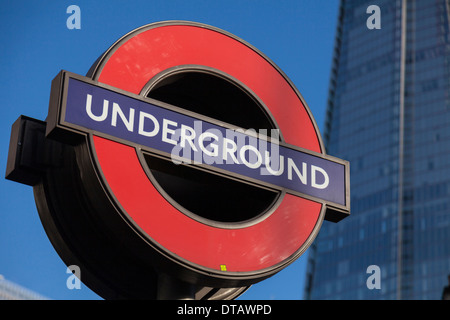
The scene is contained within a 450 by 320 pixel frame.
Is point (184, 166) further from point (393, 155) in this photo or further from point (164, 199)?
point (393, 155)

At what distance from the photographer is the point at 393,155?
11456 cm

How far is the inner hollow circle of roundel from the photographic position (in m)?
5.46

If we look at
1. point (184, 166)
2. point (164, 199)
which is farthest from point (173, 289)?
point (184, 166)

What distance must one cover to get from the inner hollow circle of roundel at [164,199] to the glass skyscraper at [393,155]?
9689 centimetres

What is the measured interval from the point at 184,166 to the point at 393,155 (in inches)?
4378

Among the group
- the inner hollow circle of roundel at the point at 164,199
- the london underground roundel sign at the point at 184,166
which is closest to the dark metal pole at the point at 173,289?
the london underground roundel sign at the point at 184,166

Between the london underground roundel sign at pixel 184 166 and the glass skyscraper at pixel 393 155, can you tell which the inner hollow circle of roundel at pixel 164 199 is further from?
the glass skyscraper at pixel 393 155

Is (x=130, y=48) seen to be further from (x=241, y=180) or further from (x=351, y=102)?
(x=351, y=102)

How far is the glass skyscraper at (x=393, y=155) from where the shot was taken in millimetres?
106562

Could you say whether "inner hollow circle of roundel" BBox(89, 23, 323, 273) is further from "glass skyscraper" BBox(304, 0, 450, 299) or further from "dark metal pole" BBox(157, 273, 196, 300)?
"glass skyscraper" BBox(304, 0, 450, 299)

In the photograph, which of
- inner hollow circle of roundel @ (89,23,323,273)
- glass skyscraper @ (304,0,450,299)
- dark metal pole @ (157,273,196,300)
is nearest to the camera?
inner hollow circle of roundel @ (89,23,323,273)

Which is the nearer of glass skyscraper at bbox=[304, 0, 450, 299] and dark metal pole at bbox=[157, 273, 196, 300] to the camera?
dark metal pole at bbox=[157, 273, 196, 300]

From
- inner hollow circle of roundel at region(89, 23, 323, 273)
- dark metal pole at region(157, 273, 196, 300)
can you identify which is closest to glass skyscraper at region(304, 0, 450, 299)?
inner hollow circle of roundel at region(89, 23, 323, 273)
